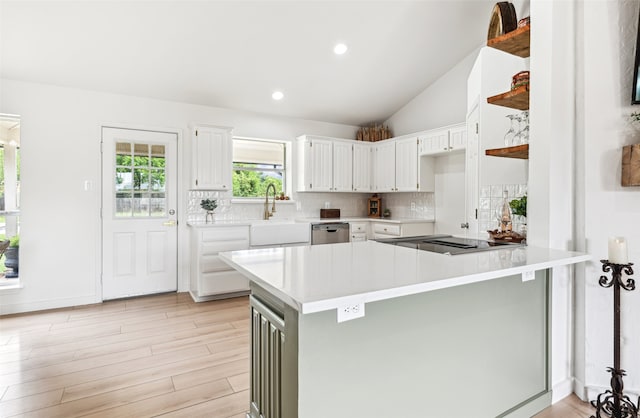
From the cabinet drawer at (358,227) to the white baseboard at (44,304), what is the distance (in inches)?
133

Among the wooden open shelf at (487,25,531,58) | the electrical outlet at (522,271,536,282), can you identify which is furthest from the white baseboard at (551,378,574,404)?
the wooden open shelf at (487,25,531,58)

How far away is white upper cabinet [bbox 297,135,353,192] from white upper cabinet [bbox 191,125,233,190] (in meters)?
1.09

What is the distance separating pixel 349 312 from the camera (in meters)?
1.16

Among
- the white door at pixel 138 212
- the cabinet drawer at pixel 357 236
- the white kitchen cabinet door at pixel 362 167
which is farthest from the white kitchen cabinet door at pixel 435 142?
the white door at pixel 138 212

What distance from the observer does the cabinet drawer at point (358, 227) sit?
5.15 metres

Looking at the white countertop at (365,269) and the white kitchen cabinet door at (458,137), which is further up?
the white kitchen cabinet door at (458,137)

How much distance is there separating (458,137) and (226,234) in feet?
10.3

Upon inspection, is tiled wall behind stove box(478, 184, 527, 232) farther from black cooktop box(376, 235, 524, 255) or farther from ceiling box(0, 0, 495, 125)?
ceiling box(0, 0, 495, 125)

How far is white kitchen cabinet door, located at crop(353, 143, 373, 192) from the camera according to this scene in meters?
5.47

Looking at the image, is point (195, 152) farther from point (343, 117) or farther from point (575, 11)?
point (575, 11)

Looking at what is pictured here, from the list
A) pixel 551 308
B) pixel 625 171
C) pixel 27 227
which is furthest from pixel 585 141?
pixel 27 227

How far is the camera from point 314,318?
3.94ft

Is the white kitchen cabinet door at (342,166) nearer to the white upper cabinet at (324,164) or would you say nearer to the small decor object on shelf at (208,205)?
the white upper cabinet at (324,164)

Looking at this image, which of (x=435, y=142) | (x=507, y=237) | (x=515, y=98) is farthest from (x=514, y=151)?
(x=435, y=142)
